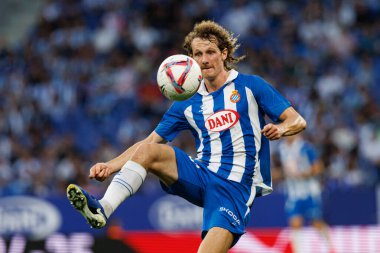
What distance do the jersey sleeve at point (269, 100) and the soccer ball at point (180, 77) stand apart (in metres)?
0.58

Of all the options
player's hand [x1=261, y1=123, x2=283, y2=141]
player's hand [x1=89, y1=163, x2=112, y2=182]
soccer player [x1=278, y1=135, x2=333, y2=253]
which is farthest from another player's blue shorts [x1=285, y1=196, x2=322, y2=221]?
player's hand [x1=89, y1=163, x2=112, y2=182]

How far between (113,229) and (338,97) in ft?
19.1

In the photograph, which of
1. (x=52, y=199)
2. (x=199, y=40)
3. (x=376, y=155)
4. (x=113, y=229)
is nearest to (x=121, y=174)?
(x=199, y=40)

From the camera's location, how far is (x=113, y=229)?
41.5 feet

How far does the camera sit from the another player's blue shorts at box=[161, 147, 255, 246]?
21.2ft

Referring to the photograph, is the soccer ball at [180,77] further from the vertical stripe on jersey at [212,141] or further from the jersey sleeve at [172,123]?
the jersey sleeve at [172,123]

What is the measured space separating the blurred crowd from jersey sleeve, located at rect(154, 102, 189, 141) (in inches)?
306

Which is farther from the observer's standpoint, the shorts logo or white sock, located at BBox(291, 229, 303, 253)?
white sock, located at BBox(291, 229, 303, 253)

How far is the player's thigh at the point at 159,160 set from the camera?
6.05 metres

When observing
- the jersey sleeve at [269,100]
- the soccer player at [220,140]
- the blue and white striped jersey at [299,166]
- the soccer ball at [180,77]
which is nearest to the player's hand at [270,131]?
the soccer player at [220,140]

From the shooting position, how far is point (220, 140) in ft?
21.9

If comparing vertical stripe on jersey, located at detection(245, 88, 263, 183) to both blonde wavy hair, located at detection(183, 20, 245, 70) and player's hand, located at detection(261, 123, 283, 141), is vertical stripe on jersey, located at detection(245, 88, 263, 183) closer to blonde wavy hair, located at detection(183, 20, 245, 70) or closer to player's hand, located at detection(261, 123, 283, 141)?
blonde wavy hair, located at detection(183, 20, 245, 70)

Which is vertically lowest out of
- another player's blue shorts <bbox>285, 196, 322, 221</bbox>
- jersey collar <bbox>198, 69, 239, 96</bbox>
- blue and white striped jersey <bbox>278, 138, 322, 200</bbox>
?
another player's blue shorts <bbox>285, 196, 322, 221</bbox>

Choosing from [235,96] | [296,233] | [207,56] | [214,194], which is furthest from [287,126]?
[296,233]
